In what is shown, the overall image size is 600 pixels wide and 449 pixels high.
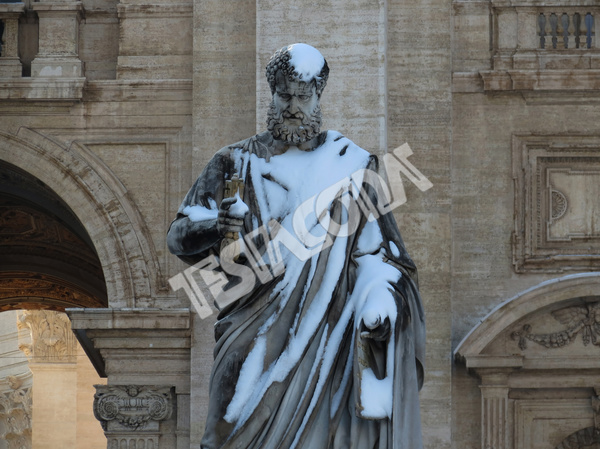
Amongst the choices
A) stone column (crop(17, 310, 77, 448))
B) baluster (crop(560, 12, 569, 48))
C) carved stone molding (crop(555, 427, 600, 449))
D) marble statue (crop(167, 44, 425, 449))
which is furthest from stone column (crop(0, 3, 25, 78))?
A: stone column (crop(17, 310, 77, 448))

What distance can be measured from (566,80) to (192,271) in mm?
3174

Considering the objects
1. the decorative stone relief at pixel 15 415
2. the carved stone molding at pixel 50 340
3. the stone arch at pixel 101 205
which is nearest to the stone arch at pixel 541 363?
the stone arch at pixel 101 205

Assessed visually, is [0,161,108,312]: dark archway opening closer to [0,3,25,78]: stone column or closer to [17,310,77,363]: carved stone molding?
[0,3,25,78]: stone column

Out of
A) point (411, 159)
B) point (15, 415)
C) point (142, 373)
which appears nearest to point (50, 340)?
point (15, 415)

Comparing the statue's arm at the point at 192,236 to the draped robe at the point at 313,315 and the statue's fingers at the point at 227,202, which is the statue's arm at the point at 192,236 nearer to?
the draped robe at the point at 313,315

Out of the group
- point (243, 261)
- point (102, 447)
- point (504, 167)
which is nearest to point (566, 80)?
point (504, 167)

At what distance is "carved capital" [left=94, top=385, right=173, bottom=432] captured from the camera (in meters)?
13.9

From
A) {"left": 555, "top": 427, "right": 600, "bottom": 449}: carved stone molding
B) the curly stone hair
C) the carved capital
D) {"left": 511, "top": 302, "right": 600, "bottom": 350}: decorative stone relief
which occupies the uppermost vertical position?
the curly stone hair

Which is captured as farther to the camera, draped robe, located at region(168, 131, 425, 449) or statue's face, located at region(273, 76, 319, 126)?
statue's face, located at region(273, 76, 319, 126)

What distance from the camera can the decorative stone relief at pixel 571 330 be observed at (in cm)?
1381

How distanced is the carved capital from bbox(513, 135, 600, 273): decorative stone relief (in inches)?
113

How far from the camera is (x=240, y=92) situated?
14.0 m

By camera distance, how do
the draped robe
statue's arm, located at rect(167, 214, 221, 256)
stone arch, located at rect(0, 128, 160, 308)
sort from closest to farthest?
the draped robe
statue's arm, located at rect(167, 214, 221, 256)
stone arch, located at rect(0, 128, 160, 308)

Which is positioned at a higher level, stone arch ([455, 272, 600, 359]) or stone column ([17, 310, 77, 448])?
stone arch ([455, 272, 600, 359])
